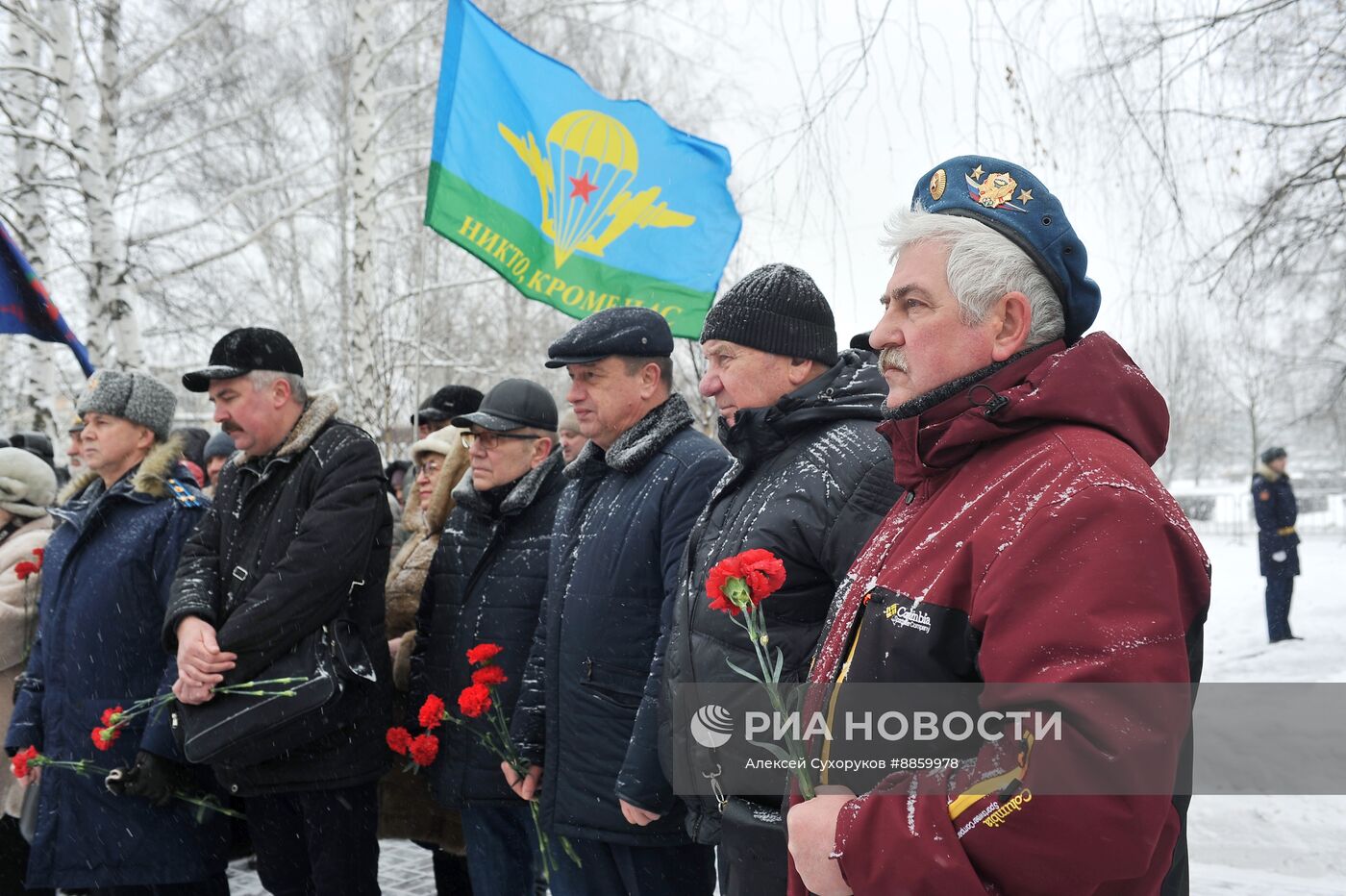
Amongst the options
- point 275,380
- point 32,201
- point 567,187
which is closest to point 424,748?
point 275,380

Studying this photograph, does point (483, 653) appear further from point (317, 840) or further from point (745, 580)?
point (745, 580)

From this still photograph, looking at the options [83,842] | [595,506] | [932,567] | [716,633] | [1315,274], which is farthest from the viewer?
[1315,274]

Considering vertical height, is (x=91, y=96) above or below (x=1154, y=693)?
above

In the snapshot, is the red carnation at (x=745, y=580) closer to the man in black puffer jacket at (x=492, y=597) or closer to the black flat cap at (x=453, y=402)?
the man in black puffer jacket at (x=492, y=597)

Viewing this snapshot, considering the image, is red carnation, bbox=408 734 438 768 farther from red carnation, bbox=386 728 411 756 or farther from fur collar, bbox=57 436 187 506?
fur collar, bbox=57 436 187 506

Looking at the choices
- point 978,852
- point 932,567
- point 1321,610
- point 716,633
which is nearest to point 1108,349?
point 932,567

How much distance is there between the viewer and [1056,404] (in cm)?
158

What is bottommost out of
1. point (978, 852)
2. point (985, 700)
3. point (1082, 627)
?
point (978, 852)

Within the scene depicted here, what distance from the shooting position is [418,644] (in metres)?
4.23

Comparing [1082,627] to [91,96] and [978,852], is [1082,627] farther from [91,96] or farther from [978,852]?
[91,96]

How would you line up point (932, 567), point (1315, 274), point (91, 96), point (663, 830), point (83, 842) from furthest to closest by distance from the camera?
point (91, 96) → point (1315, 274) → point (83, 842) → point (663, 830) → point (932, 567)

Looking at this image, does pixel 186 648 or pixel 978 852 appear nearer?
pixel 978 852

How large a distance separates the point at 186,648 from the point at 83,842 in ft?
3.29

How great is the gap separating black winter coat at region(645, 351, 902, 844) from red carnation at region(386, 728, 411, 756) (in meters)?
1.37
